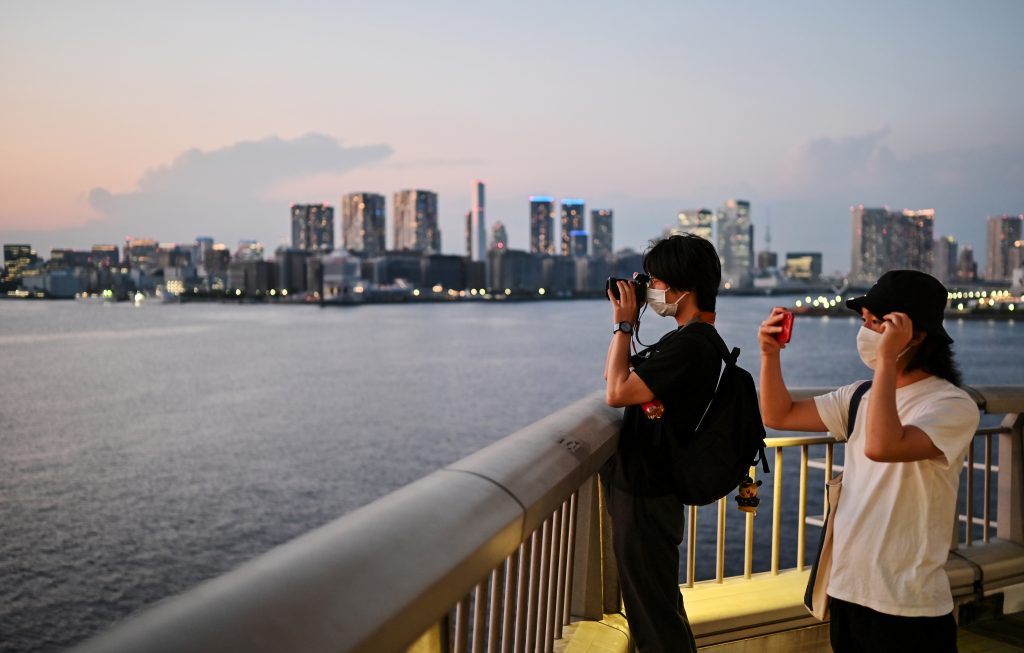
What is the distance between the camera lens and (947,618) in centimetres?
238

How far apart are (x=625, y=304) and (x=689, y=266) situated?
222mm

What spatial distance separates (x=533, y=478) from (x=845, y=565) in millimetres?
1181

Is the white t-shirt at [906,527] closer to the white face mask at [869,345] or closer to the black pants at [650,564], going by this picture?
the white face mask at [869,345]

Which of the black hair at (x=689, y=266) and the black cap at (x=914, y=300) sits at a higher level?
the black hair at (x=689, y=266)

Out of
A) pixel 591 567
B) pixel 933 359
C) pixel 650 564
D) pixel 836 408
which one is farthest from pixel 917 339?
pixel 591 567

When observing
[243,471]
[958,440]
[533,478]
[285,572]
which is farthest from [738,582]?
[243,471]

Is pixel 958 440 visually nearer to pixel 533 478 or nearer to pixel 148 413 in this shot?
pixel 533 478

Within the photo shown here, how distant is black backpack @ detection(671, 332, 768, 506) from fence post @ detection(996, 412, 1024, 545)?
254 centimetres

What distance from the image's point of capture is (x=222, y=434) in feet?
170

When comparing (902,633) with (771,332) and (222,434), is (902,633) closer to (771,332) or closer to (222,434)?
(771,332)

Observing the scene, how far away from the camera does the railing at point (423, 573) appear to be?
879 mm

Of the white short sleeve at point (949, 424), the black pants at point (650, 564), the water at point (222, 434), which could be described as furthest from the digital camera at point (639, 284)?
the water at point (222, 434)

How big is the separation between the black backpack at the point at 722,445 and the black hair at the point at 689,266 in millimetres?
226

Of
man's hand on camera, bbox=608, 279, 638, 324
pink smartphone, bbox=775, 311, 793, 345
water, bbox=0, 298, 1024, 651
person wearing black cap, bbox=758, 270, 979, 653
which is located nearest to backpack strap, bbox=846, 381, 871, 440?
person wearing black cap, bbox=758, 270, 979, 653
